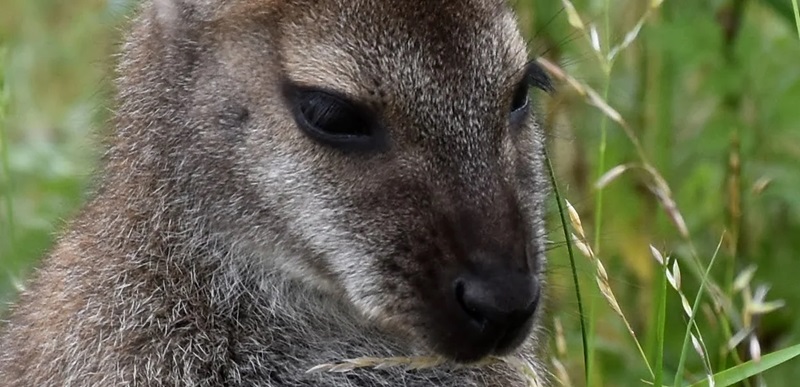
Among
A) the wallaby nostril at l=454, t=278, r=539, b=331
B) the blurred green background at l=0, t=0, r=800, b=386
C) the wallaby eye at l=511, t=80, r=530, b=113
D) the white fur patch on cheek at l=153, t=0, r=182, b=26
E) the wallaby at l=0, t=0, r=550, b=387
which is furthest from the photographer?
the blurred green background at l=0, t=0, r=800, b=386

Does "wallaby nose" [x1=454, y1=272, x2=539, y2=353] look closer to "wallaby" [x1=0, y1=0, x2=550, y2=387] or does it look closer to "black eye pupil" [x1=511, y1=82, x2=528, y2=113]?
"wallaby" [x1=0, y1=0, x2=550, y2=387]

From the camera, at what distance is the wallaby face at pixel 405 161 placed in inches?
124

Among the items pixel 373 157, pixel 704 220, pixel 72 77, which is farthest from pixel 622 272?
pixel 72 77

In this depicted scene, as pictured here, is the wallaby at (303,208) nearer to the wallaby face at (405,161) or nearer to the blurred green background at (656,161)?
the wallaby face at (405,161)

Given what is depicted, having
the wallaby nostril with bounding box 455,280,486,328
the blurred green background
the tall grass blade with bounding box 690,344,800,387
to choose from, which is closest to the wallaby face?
the wallaby nostril with bounding box 455,280,486,328

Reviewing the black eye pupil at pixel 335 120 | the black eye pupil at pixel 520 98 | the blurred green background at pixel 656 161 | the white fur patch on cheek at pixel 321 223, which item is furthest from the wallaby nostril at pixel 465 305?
the blurred green background at pixel 656 161

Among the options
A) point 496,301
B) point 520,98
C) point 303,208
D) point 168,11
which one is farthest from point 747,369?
point 168,11

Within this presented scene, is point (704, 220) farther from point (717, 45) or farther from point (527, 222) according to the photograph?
point (527, 222)

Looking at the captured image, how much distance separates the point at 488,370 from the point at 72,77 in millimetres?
4844

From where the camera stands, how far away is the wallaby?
3189 mm

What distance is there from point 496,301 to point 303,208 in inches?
21.2

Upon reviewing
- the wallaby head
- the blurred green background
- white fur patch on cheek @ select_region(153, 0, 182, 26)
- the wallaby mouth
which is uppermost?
white fur patch on cheek @ select_region(153, 0, 182, 26)

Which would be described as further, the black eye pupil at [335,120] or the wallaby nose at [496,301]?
the black eye pupil at [335,120]

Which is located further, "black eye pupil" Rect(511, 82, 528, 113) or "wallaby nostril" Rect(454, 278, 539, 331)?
"black eye pupil" Rect(511, 82, 528, 113)
